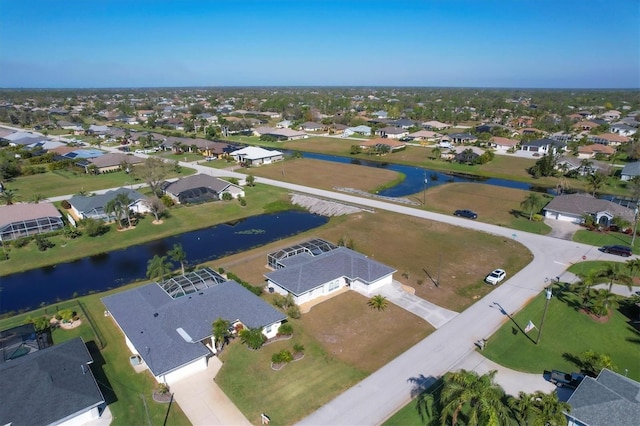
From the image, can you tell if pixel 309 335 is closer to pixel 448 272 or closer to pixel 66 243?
pixel 448 272

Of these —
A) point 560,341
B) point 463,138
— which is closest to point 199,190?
point 560,341

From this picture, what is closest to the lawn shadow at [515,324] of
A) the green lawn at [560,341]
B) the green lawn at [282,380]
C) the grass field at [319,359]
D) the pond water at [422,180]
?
the green lawn at [560,341]

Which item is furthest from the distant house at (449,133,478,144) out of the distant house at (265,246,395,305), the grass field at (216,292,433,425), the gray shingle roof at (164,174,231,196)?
the grass field at (216,292,433,425)

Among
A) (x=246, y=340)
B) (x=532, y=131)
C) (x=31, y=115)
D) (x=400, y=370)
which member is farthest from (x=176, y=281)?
(x=31, y=115)

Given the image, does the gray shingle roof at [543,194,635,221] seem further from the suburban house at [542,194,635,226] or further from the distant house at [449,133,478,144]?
the distant house at [449,133,478,144]

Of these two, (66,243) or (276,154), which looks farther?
(276,154)

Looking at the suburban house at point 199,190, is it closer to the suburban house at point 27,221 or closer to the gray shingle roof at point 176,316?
the suburban house at point 27,221
